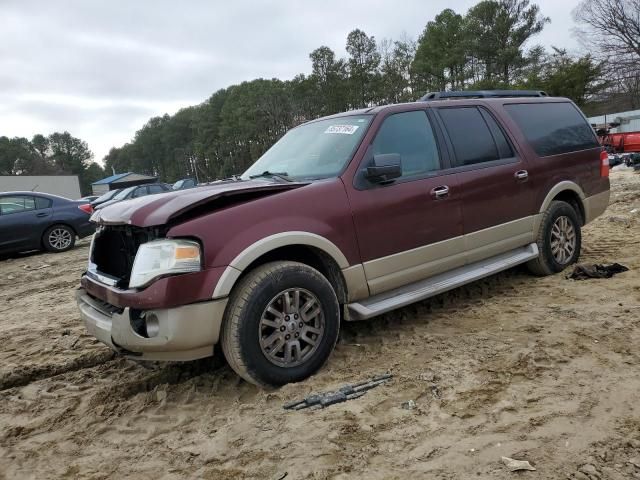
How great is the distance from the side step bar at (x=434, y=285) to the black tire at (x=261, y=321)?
1.10 ft

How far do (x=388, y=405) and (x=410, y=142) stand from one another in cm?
218

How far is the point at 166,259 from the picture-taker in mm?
2936

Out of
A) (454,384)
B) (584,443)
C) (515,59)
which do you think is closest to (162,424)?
(454,384)

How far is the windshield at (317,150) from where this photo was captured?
3.84 m

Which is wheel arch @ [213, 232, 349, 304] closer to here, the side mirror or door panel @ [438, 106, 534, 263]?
the side mirror

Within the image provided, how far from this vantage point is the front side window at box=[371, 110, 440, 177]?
3.96 m

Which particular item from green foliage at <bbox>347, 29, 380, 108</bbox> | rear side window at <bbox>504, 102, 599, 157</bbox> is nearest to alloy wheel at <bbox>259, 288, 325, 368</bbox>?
rear side window at <bbox>504, 102, 599, 157</bbox>

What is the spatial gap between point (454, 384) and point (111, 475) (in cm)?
198

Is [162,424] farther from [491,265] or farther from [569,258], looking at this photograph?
[569,258]

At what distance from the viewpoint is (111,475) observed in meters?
2.50

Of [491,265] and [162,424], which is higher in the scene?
[491,265]

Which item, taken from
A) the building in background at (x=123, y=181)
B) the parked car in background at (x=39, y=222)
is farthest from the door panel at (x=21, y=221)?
the building in background at (x=123, y=181)

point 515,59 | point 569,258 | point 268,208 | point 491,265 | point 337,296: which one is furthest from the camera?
point 515,59

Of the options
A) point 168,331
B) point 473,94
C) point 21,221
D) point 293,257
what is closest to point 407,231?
point 293,257
